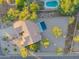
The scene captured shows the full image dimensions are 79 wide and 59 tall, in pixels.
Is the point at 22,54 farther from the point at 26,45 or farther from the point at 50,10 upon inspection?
the point at 50,10

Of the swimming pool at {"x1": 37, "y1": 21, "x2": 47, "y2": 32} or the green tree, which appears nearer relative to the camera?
the green tree

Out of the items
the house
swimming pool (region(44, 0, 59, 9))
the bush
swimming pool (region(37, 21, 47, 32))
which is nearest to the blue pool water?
swimming pool (region(44, 0, 59, 9))

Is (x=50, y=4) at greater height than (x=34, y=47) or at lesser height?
greater

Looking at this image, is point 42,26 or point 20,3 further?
point 42,26

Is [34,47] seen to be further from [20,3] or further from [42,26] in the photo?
[20,3]

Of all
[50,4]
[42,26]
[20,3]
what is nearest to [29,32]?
[42,26]

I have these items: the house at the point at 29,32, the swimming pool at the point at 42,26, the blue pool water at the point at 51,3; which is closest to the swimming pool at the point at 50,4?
the blue pool water at the point at 51,3

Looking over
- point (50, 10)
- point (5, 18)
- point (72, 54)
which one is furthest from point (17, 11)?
point (72, 54)

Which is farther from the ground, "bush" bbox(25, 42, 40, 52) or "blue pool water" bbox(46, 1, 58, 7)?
"blue pool water" bbox(46, 1, 58, 7)

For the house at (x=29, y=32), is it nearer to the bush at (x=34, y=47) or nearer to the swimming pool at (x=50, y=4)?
the bush at (x=34, y=47)

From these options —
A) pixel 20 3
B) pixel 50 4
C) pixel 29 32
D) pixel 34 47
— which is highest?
pixel 20 3

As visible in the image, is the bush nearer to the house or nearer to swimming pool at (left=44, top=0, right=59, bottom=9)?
the house
